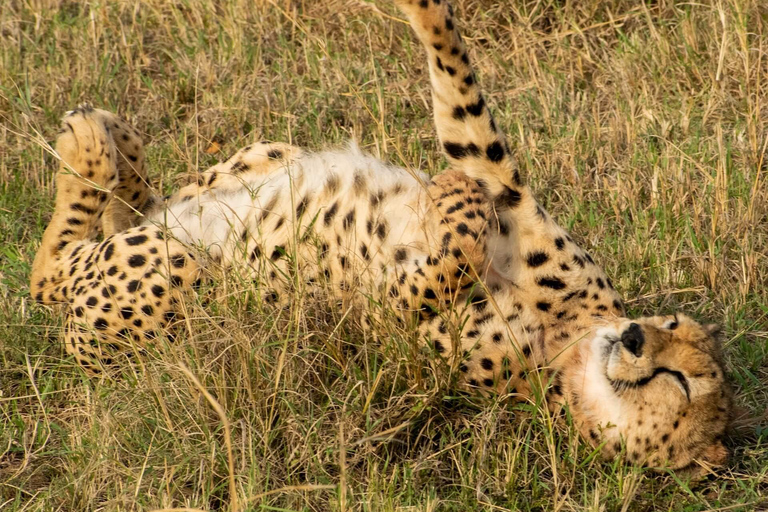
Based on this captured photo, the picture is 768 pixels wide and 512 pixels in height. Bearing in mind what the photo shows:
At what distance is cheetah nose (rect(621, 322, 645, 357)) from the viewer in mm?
2891

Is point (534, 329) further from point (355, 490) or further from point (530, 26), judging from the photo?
point (530, 26)

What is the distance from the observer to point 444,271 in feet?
9.88

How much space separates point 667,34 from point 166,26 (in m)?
2.54

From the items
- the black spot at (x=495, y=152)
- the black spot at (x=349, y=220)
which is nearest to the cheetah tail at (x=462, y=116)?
the black spot at (x=495, y=152)

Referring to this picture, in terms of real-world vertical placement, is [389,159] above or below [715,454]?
above

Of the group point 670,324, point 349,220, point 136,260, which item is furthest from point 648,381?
point 136,260

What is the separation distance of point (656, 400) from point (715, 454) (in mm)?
254

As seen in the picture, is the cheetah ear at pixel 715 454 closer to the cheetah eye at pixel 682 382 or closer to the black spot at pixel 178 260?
the cheetah eye at pixel 682 382

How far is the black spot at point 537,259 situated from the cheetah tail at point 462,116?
18 centimetres

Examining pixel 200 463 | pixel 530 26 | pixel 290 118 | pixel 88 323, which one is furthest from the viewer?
pixel 530 26

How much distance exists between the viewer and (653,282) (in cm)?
375

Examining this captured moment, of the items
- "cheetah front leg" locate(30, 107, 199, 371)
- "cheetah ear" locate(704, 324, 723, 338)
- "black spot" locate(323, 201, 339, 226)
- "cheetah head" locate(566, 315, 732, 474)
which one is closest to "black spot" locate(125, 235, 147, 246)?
"cheetah front leg" locate(30, 107, 199, 371)

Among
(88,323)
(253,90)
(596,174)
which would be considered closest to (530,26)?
(596,174)

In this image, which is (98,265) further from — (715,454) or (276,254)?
(715,454)
